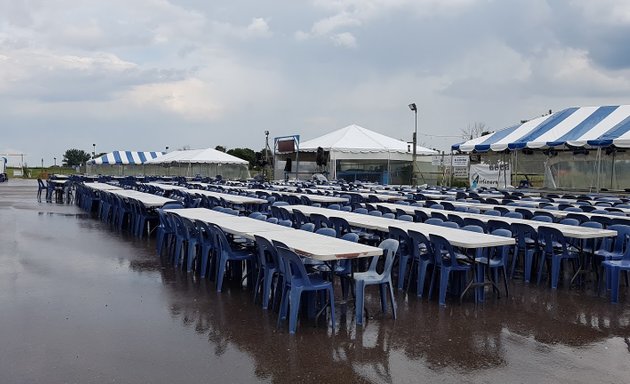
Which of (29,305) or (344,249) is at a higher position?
(344,249)

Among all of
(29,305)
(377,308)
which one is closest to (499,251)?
(377,308)

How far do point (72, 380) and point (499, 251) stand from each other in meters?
4.97

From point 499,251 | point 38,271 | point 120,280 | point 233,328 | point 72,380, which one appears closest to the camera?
point 72,380

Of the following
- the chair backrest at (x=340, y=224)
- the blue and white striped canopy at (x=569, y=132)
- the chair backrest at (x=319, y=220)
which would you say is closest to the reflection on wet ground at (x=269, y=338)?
the chair backrest at (x=340, y=224)

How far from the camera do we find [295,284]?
16.8 ft

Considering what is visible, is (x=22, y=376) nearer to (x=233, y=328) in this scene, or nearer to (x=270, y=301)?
(x=233, y=328)

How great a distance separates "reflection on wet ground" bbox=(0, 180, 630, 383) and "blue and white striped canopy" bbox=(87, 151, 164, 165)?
37.5 meters

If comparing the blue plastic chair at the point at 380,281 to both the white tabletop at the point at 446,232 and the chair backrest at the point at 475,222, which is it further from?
the chair backrest at the point at 475,222

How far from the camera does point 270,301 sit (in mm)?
6086

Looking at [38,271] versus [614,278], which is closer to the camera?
[614,278]

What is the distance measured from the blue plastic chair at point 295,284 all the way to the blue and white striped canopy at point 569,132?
40.2ft

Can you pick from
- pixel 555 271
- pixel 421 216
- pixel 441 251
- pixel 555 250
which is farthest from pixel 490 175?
pixel 441 251

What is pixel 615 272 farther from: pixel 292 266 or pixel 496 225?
pixel 292 266

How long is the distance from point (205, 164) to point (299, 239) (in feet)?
104
